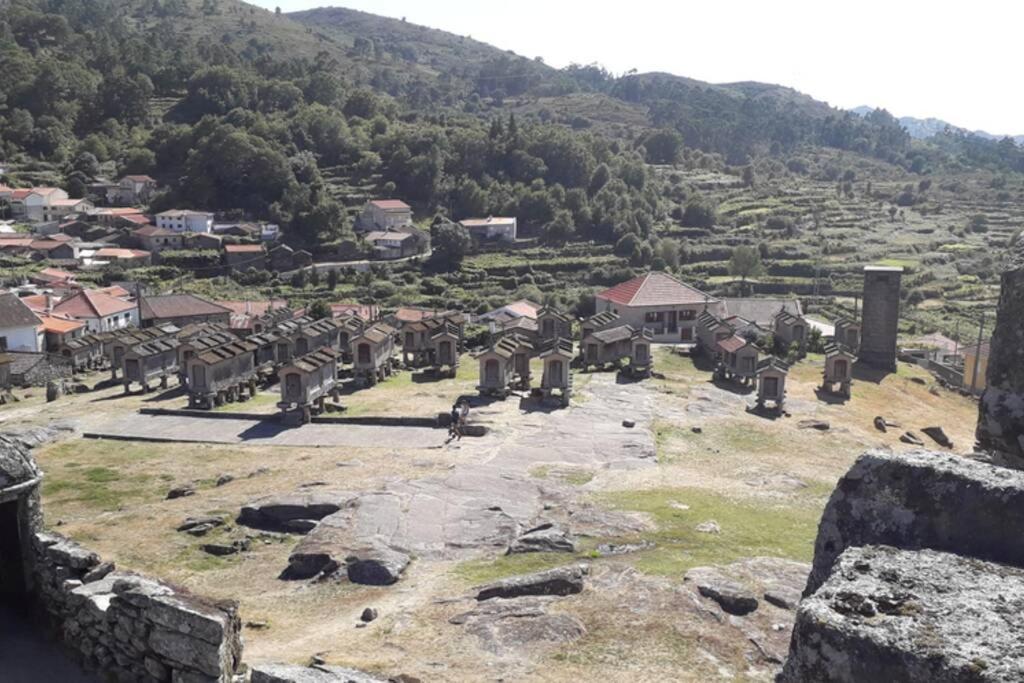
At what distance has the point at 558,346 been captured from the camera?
1555 inches

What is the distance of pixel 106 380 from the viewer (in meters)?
42.3

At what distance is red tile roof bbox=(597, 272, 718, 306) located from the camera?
51562mm

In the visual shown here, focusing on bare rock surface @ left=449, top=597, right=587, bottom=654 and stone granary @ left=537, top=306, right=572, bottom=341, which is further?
stone granary @ left=537, top=306, right=572, bottom=341

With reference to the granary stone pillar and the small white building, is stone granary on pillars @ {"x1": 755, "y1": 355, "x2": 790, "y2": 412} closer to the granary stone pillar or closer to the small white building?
A: the granary stone pillar

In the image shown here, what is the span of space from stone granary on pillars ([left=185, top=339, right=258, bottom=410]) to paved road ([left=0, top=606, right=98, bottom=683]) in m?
24.4

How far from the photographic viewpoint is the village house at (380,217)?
91.8 m

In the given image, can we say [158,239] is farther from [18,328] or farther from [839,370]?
[839,370]

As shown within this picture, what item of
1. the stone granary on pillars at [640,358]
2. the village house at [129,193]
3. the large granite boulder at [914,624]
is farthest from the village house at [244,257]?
the large granite boulder at [914,624]

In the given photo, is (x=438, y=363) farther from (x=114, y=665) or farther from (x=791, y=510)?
(x=114, y=665)

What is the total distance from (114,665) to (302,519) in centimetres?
1129

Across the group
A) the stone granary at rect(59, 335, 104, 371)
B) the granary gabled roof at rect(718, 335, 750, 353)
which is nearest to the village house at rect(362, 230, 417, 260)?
the stone granary at rect(59, 335, 104, 371)

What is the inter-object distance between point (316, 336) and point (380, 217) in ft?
168

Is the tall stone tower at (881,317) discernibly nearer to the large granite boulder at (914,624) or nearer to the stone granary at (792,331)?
the stone granary at (792,331)

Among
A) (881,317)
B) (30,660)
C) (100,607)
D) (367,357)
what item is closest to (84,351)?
(367,357)
